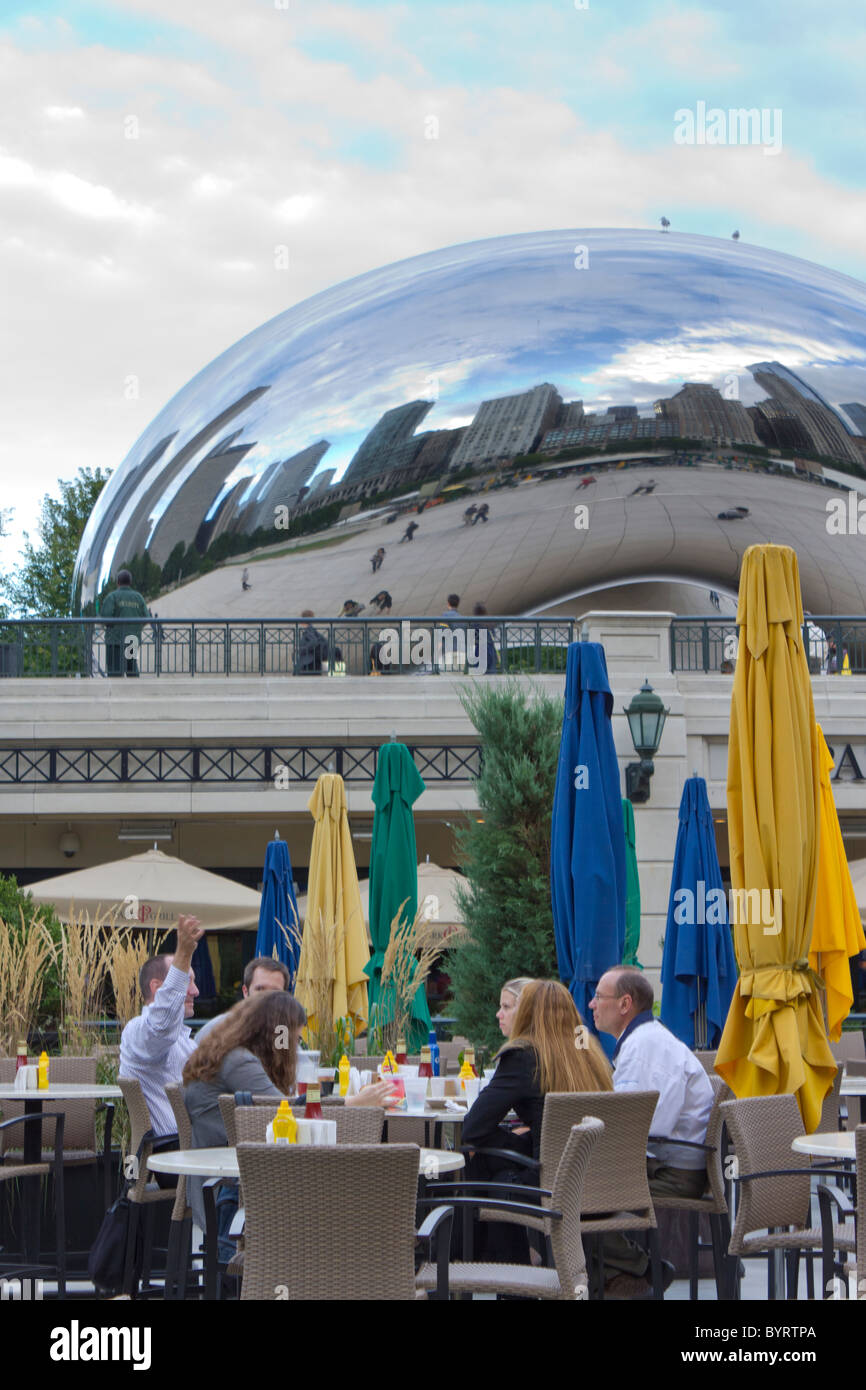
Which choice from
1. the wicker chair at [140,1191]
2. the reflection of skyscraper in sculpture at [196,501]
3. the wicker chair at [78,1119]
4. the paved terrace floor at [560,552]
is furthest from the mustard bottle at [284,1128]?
the reflection of skyscraper in sculpture at [196,501]

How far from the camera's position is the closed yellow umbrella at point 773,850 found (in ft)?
21.1

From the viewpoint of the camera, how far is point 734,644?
17750 mm

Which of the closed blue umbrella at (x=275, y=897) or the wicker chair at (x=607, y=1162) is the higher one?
the closed blue umbrella at (x=275, y=897)

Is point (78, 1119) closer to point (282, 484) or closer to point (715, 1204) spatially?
point (715, 1204)

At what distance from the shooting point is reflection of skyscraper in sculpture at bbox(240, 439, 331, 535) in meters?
27.2

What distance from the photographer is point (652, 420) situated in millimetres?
27828

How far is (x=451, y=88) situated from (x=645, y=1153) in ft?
106

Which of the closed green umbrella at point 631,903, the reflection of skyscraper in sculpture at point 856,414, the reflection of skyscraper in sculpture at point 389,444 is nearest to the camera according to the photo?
the closed green umbrella at point 631,903

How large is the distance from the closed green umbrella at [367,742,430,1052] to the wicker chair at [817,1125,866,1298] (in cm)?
507

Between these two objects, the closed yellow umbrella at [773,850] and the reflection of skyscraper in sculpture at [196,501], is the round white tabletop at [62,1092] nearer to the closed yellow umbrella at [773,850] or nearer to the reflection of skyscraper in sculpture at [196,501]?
the closed yellow umbrella at [773,850]

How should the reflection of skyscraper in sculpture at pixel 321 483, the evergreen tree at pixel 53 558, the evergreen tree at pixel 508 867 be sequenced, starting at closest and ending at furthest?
the evergreen tree at pixel 508 867, the reflection of skyscraper in sculpture at pixel 321 483, the evergreen tree at pixel 53 558

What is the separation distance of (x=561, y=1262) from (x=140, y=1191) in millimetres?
2126

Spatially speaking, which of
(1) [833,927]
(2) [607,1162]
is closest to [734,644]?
(1) [833,927]

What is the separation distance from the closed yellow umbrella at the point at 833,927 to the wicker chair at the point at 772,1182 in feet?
6.32
